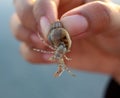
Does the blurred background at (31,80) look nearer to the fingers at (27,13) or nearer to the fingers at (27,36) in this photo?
the fingers at (27,36)

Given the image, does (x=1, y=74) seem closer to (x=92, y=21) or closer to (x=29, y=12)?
(x=29, y=12)

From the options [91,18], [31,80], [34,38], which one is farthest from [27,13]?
[31,80]

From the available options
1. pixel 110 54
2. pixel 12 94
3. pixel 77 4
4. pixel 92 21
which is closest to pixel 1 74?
pixel 12 94

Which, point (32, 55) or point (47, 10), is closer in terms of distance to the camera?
point (47, 10)

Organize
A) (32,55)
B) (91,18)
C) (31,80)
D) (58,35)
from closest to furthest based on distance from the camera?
(58,35) < (91,18) < (32,55) < (31,80)

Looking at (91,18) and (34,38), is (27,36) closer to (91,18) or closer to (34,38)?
(34,38)

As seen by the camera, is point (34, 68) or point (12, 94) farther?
point (34, 68)

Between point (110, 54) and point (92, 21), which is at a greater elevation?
point (92, 21)

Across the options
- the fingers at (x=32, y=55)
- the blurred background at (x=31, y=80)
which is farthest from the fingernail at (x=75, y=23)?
the blurred background at (x=31, y=80)
